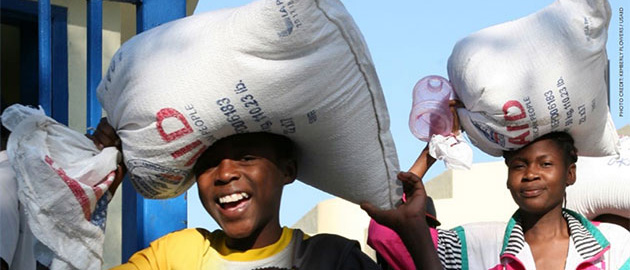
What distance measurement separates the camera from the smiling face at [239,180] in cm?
310

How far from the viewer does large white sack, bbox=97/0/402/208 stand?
2883 mm

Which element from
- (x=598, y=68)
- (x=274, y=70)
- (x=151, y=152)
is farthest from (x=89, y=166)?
(x=598, y=68)

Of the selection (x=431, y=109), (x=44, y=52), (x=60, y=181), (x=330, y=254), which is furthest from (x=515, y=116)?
(x=44, y=52)

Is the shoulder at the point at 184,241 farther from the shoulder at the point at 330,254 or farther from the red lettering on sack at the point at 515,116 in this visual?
the red lettering on sack at the point at 515,116

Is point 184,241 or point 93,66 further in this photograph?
point 93,66

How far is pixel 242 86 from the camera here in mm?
2895

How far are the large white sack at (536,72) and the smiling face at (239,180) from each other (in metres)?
0.78

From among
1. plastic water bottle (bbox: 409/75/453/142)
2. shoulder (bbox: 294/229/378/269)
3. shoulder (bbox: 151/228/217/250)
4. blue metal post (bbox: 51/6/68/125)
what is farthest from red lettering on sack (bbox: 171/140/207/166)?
blue metal post (bbox: 51/6/68/125)

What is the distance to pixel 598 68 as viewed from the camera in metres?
3.66

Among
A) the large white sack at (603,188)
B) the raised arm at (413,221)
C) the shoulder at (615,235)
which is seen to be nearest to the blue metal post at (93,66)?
the raised arm at (413,221)

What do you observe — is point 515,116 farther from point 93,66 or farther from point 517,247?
point 93,66

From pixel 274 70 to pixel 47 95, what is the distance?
4.47 ft

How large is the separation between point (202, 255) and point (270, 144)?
1.21 ft

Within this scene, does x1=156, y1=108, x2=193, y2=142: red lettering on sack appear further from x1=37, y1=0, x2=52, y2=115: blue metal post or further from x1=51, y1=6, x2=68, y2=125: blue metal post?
x1=51, y1=6, x2=68, y2=125: blue metal post
